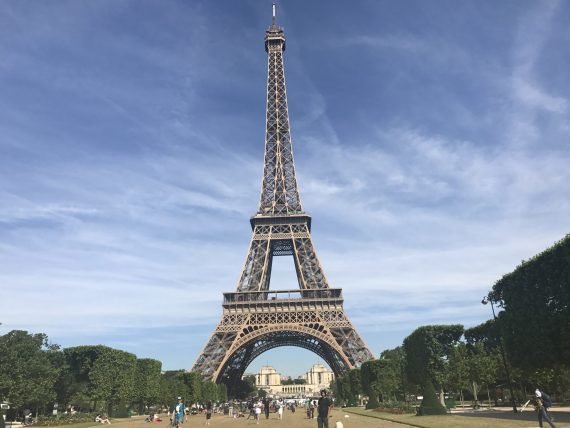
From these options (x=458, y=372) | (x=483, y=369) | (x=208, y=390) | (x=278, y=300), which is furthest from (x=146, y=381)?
(x=483, y=369)

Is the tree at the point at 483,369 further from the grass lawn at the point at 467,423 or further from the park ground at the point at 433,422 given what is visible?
the grass lawn at the point at 467,423

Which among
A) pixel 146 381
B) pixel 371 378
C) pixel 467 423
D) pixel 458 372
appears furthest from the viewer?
pixel 371 378

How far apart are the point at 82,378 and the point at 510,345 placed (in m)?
56.9

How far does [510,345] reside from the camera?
39.6 metres

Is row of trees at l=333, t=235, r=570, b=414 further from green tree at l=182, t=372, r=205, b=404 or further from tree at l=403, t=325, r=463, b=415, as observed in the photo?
green tree at l=182, t=372, r=205, b=404

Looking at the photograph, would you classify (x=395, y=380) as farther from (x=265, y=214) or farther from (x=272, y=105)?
(x=272, y=105)

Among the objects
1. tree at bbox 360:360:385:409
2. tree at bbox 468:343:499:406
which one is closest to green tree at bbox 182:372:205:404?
tree at bbox 360:360:385:409

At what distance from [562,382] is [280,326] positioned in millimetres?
40005

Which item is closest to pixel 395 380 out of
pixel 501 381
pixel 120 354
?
pixel 501 381

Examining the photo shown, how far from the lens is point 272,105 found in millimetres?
98250

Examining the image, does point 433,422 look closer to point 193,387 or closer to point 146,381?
point 146,381

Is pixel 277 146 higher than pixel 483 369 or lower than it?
higher

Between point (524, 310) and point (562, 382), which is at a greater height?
point (524, 310)

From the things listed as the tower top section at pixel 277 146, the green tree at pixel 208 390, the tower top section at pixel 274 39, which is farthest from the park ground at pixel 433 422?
the tower top section at pixel 274 39
